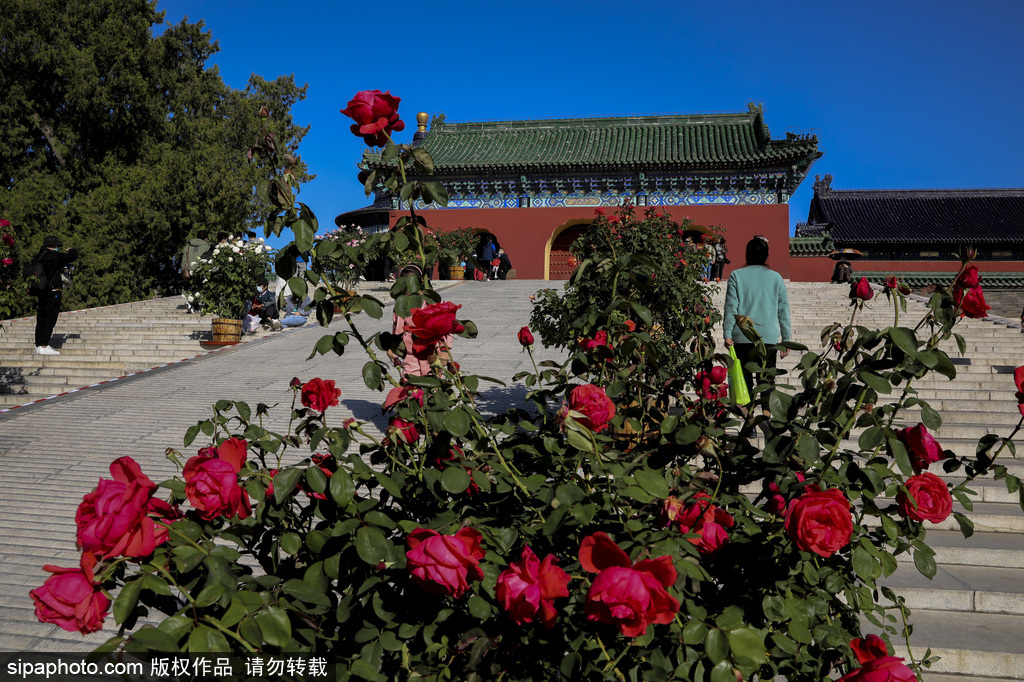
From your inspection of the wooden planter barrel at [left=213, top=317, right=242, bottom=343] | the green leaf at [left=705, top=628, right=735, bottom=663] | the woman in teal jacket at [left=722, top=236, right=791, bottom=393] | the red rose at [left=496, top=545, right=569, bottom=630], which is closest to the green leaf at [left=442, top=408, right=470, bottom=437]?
the red rose at [left=496, top=545, right=569, bottom=630]

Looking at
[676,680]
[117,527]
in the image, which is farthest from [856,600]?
[117,527]

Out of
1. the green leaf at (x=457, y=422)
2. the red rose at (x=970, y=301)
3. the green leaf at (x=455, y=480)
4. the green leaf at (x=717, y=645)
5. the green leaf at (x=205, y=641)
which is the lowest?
the green leaf at (x=717, y=645)

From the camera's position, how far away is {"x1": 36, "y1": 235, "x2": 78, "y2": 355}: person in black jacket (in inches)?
316

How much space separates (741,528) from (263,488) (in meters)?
0.93

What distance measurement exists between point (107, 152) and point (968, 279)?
2198cm

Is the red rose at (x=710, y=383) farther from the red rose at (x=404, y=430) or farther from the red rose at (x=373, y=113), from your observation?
the red rose at (x=373, y=113)

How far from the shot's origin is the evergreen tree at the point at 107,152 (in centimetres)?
1730

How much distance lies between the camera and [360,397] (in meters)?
6.45

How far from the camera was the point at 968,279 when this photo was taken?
1.32 m

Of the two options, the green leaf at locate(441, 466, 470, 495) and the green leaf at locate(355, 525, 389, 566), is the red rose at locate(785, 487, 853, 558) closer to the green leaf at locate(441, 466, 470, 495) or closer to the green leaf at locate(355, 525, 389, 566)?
the green leaf at locate(441, 466, 470, 495)

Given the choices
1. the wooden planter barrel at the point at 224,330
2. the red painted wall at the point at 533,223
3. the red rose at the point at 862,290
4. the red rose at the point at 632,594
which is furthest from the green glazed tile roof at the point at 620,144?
the red rose at the point at 632,594

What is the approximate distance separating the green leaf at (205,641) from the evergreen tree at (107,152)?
19325 millimetres

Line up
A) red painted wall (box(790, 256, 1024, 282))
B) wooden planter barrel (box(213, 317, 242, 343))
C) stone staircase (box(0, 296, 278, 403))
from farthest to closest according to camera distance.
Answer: red painted wall (box(790, 256, 1024, 282)), wooden planter barrel (box(213, 317, 242, 343)), stone staircase (box(0, 296, 278, 403))

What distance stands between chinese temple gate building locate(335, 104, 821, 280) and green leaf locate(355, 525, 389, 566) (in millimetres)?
17578
